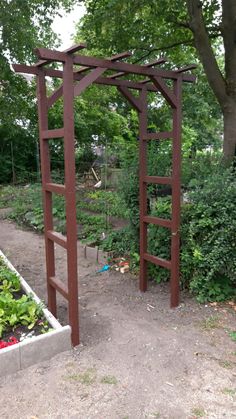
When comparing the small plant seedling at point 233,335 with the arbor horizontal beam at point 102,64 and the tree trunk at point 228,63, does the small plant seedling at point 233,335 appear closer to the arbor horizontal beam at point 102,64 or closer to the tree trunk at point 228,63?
the tree trunk at point 228,63

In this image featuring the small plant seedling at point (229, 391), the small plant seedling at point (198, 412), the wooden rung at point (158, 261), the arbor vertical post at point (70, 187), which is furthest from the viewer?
the wooden rung at point (158, 261)

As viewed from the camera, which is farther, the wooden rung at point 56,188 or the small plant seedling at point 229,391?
the wooden rung at point 56,188

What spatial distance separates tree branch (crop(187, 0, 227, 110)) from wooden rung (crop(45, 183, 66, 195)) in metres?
2.76

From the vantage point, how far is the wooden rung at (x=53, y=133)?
8.62 ft

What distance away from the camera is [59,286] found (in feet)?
9.81

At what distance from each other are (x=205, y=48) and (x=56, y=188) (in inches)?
117

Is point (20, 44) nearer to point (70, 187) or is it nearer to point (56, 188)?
point (56, 188)

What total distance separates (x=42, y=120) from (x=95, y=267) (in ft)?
8.27

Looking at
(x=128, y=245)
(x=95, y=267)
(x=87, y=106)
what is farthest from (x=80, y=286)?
(x=87, y=106)

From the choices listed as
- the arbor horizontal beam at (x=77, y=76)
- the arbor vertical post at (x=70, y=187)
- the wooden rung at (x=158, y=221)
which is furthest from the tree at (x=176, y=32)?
the arbor vertical post at (x=70, y=187)

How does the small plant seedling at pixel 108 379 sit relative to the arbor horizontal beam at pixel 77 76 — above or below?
below

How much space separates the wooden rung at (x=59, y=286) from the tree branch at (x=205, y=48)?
3189 millimetres

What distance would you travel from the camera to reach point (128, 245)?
16.3 ft

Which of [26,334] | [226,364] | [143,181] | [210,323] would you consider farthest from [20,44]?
[226,364]
